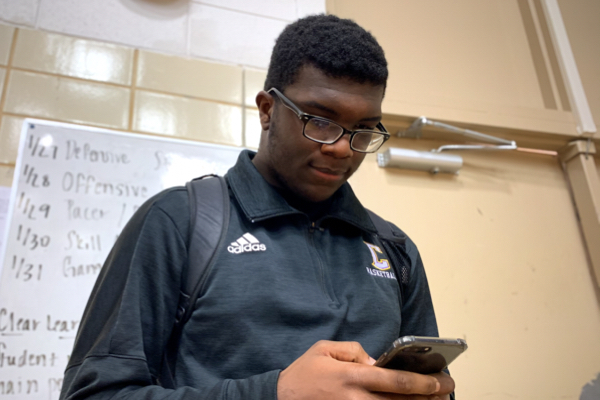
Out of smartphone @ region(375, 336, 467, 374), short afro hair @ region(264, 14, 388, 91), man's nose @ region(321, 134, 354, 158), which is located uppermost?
short afro hair @ region(264, 14, 388, 91)

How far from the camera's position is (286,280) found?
727 mm

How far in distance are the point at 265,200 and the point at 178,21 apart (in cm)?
119

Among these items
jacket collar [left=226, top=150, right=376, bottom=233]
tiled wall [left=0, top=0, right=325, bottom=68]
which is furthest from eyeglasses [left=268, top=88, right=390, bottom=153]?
tiled wall [left=0, top=0, right=325, bottom=68]

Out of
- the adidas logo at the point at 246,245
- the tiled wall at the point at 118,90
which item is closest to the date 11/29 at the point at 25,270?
the tiled wall at the point at 118,90

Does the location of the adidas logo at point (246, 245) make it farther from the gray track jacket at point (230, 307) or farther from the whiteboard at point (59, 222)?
the whiteboard at point (59, 222)

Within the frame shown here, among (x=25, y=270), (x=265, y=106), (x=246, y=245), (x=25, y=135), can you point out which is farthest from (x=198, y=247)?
(x=25, y=135)

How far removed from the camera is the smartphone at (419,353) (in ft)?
1.78

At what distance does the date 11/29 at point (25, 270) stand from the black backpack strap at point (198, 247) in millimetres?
718

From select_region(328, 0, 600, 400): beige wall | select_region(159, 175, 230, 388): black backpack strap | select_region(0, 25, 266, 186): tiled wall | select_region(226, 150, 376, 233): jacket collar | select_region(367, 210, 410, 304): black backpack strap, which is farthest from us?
select_region(328, 0, 600, 400): beige wall

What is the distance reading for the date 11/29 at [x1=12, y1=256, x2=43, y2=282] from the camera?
1.21 meters

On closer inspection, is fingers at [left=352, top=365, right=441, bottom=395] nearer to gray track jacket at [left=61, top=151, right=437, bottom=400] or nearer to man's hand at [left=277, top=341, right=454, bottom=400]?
man's hand at [left=277, top=341, right=454, bottom=400]

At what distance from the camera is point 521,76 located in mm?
2285

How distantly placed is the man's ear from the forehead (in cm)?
5

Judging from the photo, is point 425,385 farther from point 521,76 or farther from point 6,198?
point 521,76
